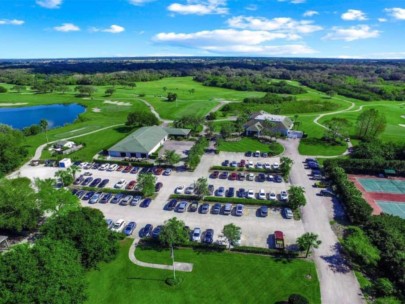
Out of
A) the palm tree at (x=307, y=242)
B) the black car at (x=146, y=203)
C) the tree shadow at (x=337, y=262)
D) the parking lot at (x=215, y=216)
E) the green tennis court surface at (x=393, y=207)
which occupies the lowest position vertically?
the green tennis court surface at (x=393, y=207)

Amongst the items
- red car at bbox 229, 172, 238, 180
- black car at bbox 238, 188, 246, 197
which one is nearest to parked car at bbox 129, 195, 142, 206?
black car at bbox 238, 188, 246, 197

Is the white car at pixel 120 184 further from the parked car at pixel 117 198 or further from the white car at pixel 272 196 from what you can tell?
the white car at pixel 272 196

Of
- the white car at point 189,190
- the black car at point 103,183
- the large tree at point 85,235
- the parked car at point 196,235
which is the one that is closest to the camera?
the large tree at point 85,235

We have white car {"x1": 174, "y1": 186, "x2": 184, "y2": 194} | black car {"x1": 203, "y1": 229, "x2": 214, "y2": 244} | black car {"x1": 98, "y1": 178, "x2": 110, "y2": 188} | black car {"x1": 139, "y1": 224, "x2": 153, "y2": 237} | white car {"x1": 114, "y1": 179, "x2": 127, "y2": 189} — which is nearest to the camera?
black car {"x1": 203, "y1": 229, "x2": 214, "y2": 244}

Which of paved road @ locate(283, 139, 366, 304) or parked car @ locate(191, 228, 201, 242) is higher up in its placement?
parked car @ locate(191, 228, 201, 242)

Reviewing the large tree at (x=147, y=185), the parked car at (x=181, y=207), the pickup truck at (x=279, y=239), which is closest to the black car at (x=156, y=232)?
the parked car at (x=181, y=207)

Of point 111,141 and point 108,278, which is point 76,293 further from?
point 111,141

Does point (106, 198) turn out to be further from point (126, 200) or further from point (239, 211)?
point (239, 211)

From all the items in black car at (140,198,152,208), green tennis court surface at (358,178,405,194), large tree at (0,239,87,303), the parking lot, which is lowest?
green tennis court surface at (358,178,405,194)

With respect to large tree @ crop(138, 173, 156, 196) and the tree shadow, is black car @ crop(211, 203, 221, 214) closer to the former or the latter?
large tree @ crop(138, 173, 156, 196)
